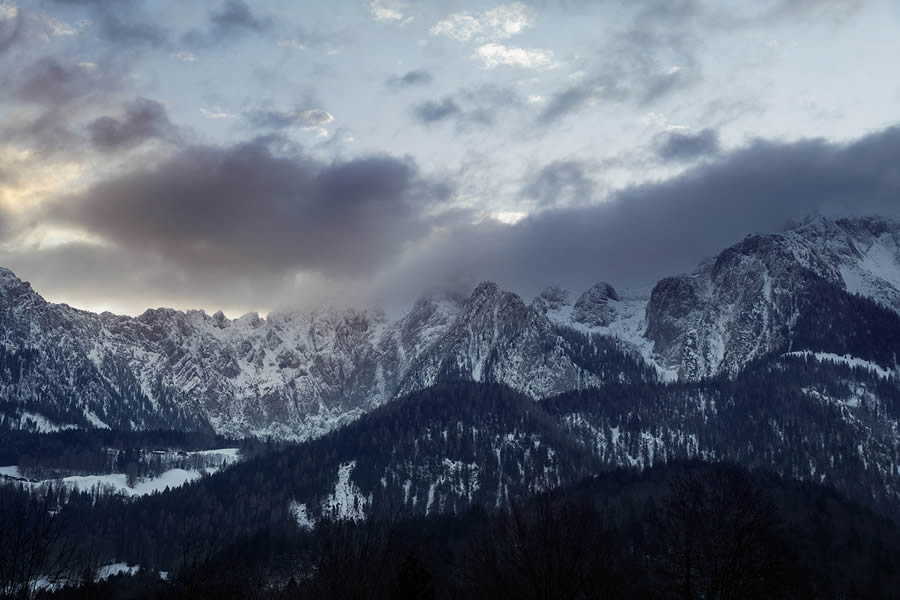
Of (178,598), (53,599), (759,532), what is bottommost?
(53,599)

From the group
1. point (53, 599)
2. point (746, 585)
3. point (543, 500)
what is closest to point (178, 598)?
point (543, 500)

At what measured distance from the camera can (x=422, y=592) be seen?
258ft

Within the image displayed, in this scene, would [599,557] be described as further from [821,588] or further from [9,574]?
[821,588]

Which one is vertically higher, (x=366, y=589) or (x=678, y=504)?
(x=678, y=504)

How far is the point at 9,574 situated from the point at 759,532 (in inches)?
2489

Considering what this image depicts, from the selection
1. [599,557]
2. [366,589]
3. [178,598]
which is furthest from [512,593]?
[178,598]

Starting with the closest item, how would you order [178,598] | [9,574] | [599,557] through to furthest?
[9,574], [178,598], [599,557]

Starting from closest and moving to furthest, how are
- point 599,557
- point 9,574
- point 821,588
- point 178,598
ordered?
1. point 9,574
2. point 178,598
3. point 599,557
4. point 821,588

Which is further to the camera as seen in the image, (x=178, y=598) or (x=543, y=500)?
(x=543, y=500)

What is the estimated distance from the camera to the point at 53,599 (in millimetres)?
165625

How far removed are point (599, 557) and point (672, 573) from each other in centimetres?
907

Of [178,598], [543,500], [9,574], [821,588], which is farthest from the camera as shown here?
[821,588]

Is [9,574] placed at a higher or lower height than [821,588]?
higher

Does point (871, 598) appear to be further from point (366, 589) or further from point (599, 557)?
point (366, 589)
